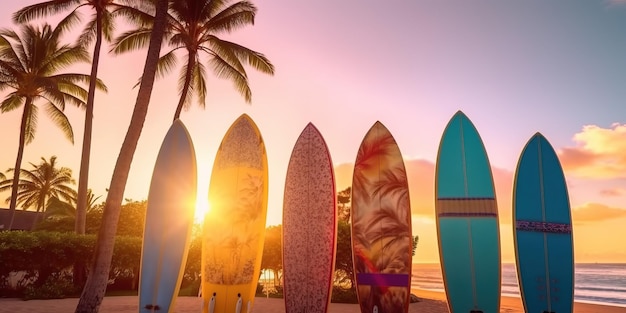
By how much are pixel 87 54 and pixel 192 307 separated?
11188 millimetres

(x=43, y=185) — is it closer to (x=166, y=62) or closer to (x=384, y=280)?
(x=166, y=62)

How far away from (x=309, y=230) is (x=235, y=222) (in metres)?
1.14

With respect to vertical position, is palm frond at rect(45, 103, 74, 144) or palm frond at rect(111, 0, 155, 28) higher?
palm frond at rect(111, 0, 155, 28)

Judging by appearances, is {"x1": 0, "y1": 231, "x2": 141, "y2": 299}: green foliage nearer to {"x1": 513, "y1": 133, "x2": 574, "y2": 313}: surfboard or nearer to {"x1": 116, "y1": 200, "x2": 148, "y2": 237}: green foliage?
{"x1": 116, "y1": 200, "x2": 148, "y2": 237}: green foliage

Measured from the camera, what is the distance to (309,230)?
620cm

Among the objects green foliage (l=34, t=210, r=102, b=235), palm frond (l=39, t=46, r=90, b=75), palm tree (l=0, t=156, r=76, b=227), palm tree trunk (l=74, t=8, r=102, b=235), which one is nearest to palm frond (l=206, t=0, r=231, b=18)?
palm tree trunk (l=74, t=8, r=102, b=235)

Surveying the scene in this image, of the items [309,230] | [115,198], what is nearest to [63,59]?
[115,198]

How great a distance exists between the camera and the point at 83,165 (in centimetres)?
1233

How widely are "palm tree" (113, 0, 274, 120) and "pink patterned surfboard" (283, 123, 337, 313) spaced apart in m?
6.59

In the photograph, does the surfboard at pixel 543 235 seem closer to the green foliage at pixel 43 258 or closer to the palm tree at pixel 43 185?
the green foliage at pixel 43 258

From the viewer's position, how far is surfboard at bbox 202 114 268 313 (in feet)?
19.6

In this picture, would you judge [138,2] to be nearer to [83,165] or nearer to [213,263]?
[83,165]

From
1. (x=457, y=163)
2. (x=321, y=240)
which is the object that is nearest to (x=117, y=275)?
(x=321, y=240)

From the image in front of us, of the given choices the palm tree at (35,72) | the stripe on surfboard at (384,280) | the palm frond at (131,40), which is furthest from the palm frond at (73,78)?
the stripe on surfboard at (384,280)
